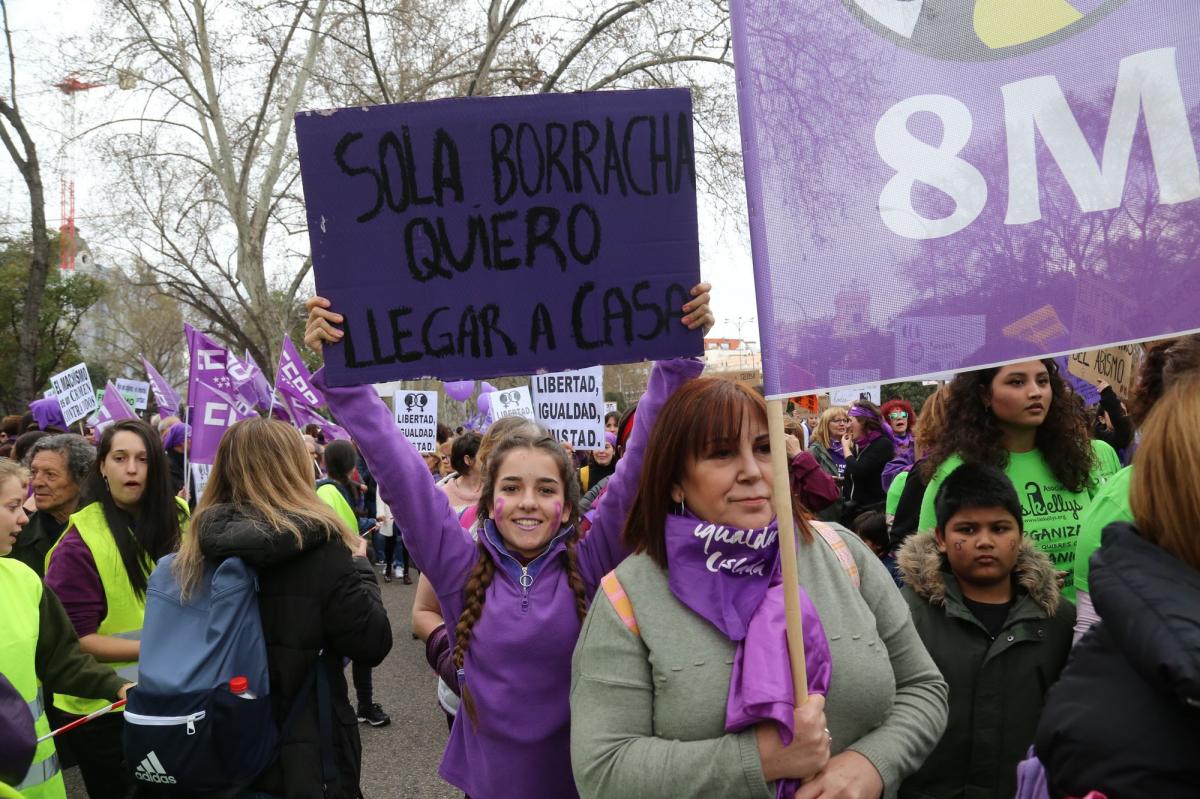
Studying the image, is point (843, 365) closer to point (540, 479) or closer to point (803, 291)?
point (803, 291)

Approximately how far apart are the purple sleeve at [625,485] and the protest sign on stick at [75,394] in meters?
10.3

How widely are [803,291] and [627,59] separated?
18.3m

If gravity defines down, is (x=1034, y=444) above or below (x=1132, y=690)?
above

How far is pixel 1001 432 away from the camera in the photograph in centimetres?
344

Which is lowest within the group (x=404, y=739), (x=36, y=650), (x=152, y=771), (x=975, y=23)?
(x=404, y=739)

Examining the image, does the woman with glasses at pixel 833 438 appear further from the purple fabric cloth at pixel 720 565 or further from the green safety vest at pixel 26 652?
the purple fabric cloth at pixel 720 565

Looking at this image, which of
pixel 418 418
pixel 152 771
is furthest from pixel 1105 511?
pixel 418 418

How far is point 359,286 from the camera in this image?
2537 mm

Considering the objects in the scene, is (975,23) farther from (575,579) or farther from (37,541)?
(37,541)

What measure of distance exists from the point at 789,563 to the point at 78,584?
10.2 feet

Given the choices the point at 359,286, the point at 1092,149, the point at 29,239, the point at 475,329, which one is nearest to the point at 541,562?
the point at 475,329

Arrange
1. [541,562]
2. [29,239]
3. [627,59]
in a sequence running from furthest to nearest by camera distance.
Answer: [29,239] → [627,59] → [541,562]

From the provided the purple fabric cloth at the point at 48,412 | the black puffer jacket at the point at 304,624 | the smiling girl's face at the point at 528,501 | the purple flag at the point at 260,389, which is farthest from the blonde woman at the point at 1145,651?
the purple flag at the point at 260,389

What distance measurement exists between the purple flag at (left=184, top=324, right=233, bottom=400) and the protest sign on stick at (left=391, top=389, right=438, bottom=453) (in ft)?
10.9
